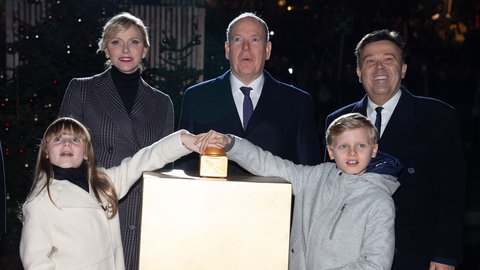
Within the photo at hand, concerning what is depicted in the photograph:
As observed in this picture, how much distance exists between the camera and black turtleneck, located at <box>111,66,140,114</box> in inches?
160

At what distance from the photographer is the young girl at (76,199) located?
329cm

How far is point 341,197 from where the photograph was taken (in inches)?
126

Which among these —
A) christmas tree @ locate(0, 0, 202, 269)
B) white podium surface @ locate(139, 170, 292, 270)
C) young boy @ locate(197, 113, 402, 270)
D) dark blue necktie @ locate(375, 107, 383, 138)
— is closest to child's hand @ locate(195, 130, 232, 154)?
young boy @ locate(197, 113, 402, 270)

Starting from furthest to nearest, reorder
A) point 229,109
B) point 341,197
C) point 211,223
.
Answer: point 229,109 → point 341,197 → point 211,223

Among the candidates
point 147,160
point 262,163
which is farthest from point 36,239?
point 262,163

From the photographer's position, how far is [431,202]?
3641 millimetres

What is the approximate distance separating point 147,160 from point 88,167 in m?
0.32

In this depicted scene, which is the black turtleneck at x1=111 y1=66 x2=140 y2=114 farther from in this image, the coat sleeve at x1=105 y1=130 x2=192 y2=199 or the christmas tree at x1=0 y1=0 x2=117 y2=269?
the christmas tree at x1=0 y1=0 x2=117 y2=269

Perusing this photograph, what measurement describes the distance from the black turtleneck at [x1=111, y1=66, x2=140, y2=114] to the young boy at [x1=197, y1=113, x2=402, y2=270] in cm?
104

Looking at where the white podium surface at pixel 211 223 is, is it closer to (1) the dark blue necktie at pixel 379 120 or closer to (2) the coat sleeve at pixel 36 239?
(2) the coat sleeve at pixel 36 239

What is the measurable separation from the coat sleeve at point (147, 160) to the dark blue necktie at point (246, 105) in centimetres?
64

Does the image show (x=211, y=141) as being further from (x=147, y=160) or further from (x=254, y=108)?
(x=254, y=108)

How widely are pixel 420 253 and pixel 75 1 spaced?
16.0ft

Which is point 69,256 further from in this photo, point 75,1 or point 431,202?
point 75,1
